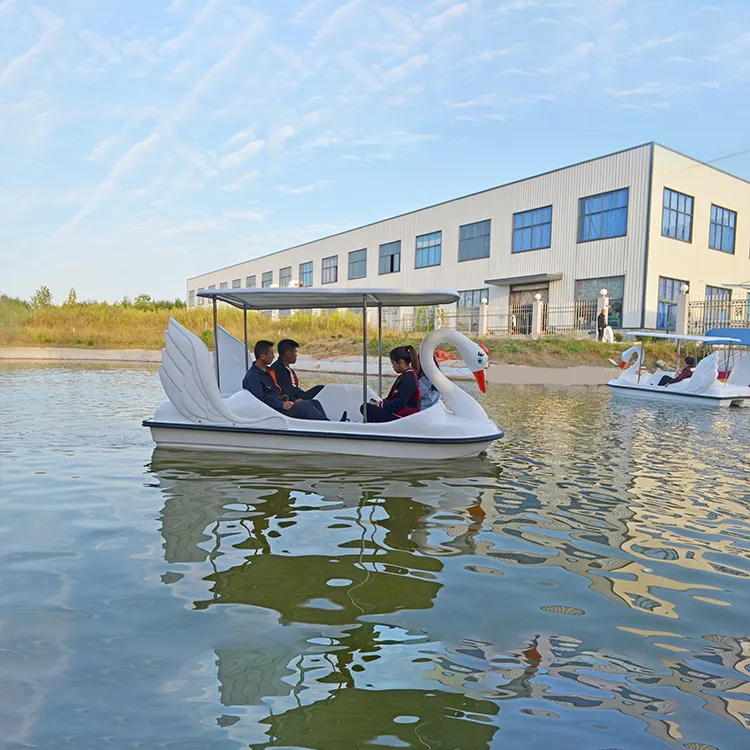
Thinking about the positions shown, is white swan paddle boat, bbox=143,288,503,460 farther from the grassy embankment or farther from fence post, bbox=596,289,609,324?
fence post, bbox=596,289,609,324

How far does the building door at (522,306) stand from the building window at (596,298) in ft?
5.97

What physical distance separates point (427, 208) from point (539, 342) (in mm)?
16724

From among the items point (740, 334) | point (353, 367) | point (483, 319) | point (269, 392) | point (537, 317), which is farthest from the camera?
point (483, 319)

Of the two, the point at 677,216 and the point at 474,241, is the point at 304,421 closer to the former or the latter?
the point at 677,216

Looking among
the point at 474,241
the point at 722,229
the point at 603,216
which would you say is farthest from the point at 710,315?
the point at 474,241

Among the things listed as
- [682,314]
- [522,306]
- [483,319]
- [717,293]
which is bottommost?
[483,319]

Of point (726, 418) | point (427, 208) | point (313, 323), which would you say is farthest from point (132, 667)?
point (427, 208)

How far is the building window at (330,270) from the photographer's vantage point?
48250mm

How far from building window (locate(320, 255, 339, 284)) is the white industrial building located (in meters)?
9.71

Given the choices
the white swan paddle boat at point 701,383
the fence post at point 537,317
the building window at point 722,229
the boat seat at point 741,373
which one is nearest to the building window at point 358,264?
the fence post at point 537,317

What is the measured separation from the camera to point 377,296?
775 cm

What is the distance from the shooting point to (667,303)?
2917 cm

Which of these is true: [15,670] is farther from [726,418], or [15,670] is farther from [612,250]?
[612,250]

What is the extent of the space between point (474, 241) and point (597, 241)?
26.8ft
